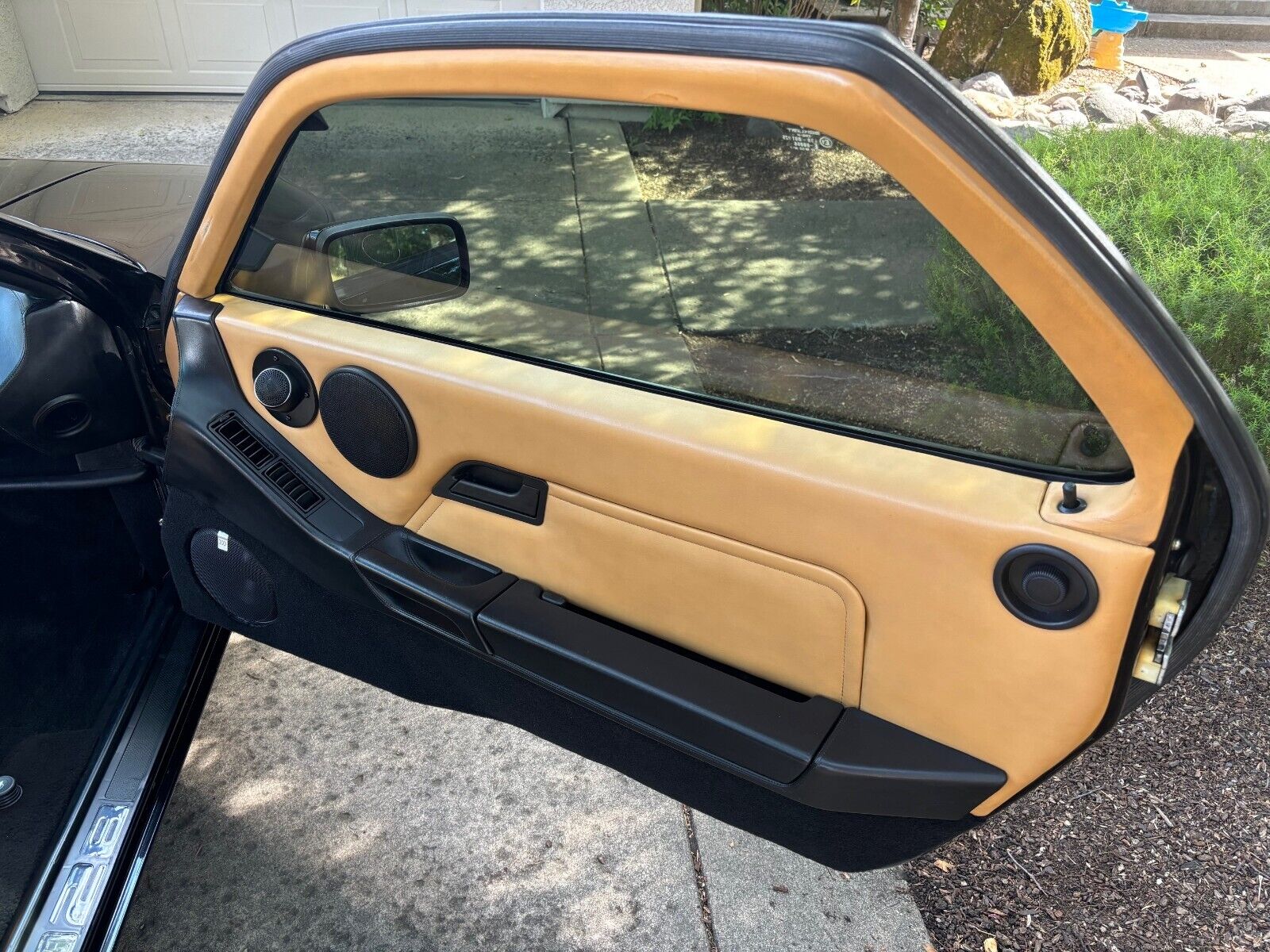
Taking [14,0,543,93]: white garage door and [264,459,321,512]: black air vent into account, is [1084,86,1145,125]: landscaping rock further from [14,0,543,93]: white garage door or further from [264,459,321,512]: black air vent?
[264,459,321,512]: black air vent

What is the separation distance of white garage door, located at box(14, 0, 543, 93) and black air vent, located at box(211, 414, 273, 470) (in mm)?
6301

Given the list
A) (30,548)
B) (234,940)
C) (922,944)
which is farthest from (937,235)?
(234,940)

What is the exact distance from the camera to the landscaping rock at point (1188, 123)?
17.1 feet

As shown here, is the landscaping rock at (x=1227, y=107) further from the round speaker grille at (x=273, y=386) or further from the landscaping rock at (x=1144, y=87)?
the round speaker grille at (x=273, y=386)

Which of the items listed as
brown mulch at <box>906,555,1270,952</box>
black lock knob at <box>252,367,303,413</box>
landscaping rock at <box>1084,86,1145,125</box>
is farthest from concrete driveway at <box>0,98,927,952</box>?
landscaping rock at <box>1084,86,1145,125</box>

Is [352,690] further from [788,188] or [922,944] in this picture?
[788,188]

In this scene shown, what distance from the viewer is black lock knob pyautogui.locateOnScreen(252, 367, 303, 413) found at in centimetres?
190

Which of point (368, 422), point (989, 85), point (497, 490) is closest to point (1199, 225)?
point (497, 490)

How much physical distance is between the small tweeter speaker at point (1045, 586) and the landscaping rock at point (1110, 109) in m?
6.30

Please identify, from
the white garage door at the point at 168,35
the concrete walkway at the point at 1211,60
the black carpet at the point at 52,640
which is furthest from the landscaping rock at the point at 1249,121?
the black carpet at the point at 52,640

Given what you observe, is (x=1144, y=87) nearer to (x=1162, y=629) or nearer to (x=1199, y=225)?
(x=1199, y=225)

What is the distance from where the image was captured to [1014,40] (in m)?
8.20

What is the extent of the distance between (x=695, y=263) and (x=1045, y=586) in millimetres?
743

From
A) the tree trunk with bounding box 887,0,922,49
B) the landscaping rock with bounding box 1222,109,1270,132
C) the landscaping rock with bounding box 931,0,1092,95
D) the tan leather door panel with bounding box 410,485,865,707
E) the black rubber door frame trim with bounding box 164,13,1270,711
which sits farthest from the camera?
the landscaping rock with bounding box 931,0,1092,95
